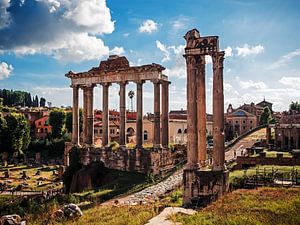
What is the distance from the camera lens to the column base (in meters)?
19.4

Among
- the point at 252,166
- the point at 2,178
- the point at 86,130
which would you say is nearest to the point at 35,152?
the point at 2,178

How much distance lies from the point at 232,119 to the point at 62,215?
65529 mm

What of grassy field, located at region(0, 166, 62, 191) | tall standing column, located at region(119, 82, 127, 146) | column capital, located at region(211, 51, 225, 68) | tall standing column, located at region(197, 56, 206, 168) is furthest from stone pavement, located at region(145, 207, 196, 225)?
grassy field, located at region(0, 166, 62, 191)

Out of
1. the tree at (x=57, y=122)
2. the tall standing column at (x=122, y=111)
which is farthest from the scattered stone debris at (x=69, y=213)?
the tree at (x=57, y=122)

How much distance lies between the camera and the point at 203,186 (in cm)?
1980

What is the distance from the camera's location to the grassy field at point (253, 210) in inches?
514

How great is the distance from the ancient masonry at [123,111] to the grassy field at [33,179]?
7912 millimetres

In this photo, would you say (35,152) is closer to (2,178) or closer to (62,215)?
(2,178)

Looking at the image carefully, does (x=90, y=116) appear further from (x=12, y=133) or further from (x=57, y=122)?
(x=57, y=122)

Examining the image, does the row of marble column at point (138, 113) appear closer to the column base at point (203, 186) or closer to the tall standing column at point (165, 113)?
the tall standing column at point (165, 113)

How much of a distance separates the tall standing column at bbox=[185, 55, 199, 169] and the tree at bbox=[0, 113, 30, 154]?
4830 centimetres

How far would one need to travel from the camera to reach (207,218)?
1372 cm

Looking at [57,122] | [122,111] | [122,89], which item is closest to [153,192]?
[122,111]

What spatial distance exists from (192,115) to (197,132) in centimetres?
110
